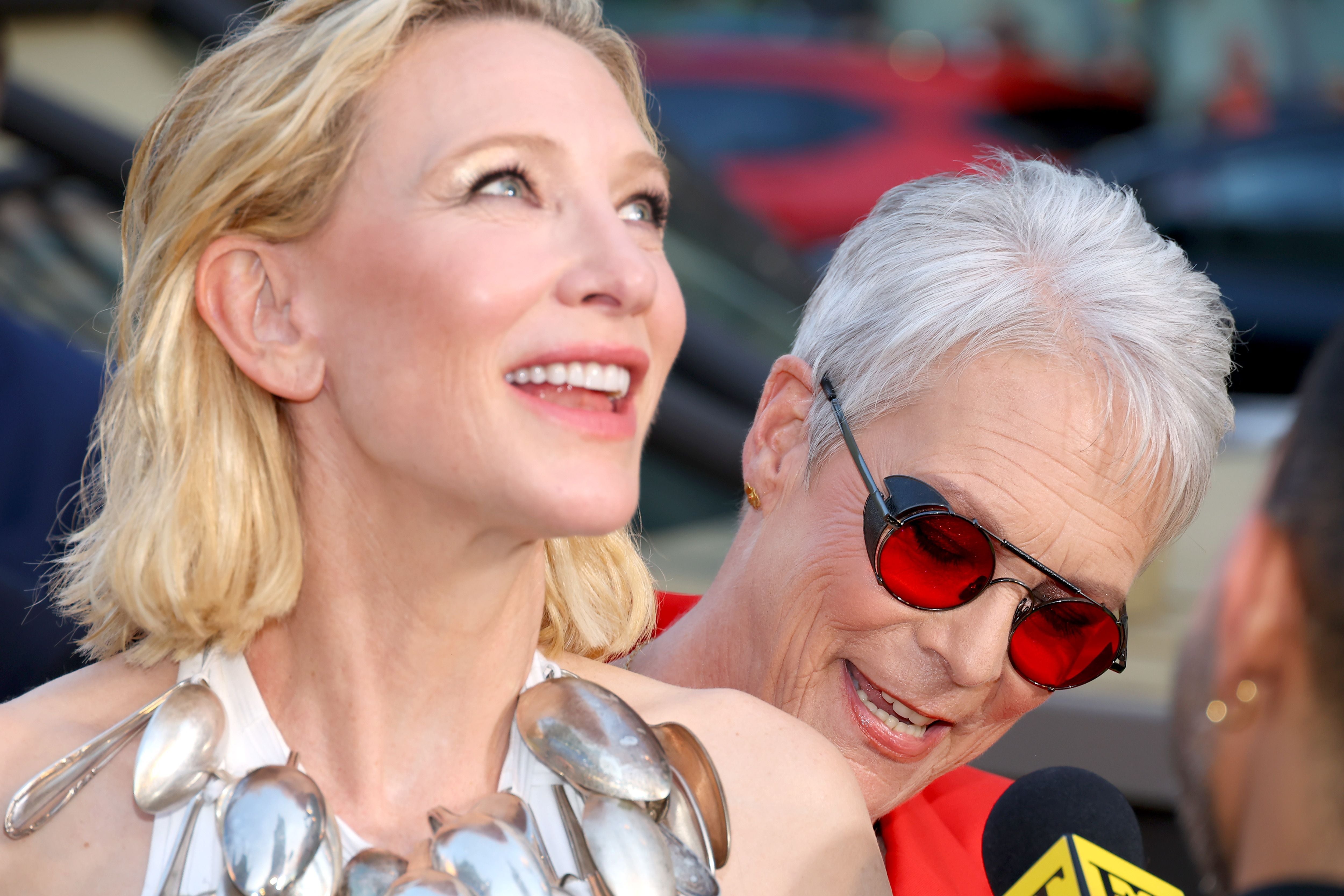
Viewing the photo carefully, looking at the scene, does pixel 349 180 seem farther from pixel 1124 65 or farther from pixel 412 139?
pixel 1124 65

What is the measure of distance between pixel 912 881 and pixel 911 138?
8.63m

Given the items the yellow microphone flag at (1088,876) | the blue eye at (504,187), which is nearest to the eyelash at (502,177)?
the blue eye at (504,187)

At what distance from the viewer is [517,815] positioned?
162 cm

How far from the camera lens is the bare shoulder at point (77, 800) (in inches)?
61.3

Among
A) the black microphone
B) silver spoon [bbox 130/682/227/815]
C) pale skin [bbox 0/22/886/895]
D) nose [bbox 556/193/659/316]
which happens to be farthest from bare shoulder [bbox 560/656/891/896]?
nose [bbox 556/193/659/316]

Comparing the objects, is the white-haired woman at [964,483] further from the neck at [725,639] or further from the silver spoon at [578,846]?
the silver spoon at [578,846]

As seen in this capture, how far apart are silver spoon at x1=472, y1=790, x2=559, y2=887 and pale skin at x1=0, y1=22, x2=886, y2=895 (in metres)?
0.05

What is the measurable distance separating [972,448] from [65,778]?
4.34 ft

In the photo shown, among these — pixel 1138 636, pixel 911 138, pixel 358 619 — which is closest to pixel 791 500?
pixel 358 619

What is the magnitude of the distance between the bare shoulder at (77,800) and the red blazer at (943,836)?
1099mm

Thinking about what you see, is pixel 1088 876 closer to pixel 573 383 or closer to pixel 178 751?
pixel 573 383

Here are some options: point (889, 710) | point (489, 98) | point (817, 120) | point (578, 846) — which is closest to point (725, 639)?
point (889, 710)

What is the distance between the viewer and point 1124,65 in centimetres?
1407

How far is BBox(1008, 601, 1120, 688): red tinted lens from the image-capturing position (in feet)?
7.20
